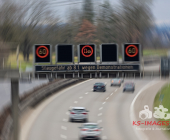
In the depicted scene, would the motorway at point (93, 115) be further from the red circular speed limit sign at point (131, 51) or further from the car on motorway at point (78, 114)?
the red circular speed limit sign at point (131, 51)

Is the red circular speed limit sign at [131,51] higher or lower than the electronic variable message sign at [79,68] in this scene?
higher

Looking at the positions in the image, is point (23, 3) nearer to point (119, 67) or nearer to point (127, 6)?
point (127, 6)

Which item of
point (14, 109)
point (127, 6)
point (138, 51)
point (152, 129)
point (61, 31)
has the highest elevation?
point (127, 6)

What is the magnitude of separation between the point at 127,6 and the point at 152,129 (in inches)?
2818

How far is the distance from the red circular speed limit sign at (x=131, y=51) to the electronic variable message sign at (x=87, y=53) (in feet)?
11.6

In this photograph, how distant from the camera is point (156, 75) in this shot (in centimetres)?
3759

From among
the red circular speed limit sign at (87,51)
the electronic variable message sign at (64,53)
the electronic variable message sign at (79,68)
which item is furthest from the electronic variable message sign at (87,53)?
the electronic variable message sign at (64,53)

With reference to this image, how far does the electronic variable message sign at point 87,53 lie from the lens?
37.2m

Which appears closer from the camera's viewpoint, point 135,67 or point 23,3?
point 135,67

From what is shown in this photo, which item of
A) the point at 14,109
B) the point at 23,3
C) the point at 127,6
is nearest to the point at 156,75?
the point at 14,109

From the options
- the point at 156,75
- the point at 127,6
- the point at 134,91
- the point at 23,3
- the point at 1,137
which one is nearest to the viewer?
the point at 1,137

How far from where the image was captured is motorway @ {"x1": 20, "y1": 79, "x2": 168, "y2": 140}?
45.4 m

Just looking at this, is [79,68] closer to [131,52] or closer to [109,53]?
[109,53]

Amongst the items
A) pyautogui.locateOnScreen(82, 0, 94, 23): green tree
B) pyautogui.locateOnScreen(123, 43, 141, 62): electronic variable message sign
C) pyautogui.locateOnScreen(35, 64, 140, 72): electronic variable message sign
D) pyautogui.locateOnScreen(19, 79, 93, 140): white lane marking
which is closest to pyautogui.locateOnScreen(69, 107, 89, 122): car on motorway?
pyautogui.locateOnScreen(19, 79, 93, 140): white lane marking
